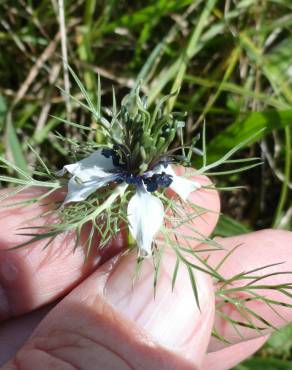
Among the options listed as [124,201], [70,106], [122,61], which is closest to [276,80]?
[122,61]

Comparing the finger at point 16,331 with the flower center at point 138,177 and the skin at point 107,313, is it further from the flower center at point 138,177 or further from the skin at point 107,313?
the flower center at point 138,177

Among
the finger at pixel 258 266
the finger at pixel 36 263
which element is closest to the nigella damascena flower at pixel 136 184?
the finger at pixel 36 263

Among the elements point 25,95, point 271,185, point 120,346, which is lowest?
point 271,185

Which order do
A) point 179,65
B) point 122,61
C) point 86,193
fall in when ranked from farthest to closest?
1. point 122,61
2. point 179,65
3. point 86,193

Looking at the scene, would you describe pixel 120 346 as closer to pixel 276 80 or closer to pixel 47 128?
pixel 47 128

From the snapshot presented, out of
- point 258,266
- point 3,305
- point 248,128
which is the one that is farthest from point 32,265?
point 248,128

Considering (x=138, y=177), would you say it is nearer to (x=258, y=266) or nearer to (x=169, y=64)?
(x=258, y=266)
